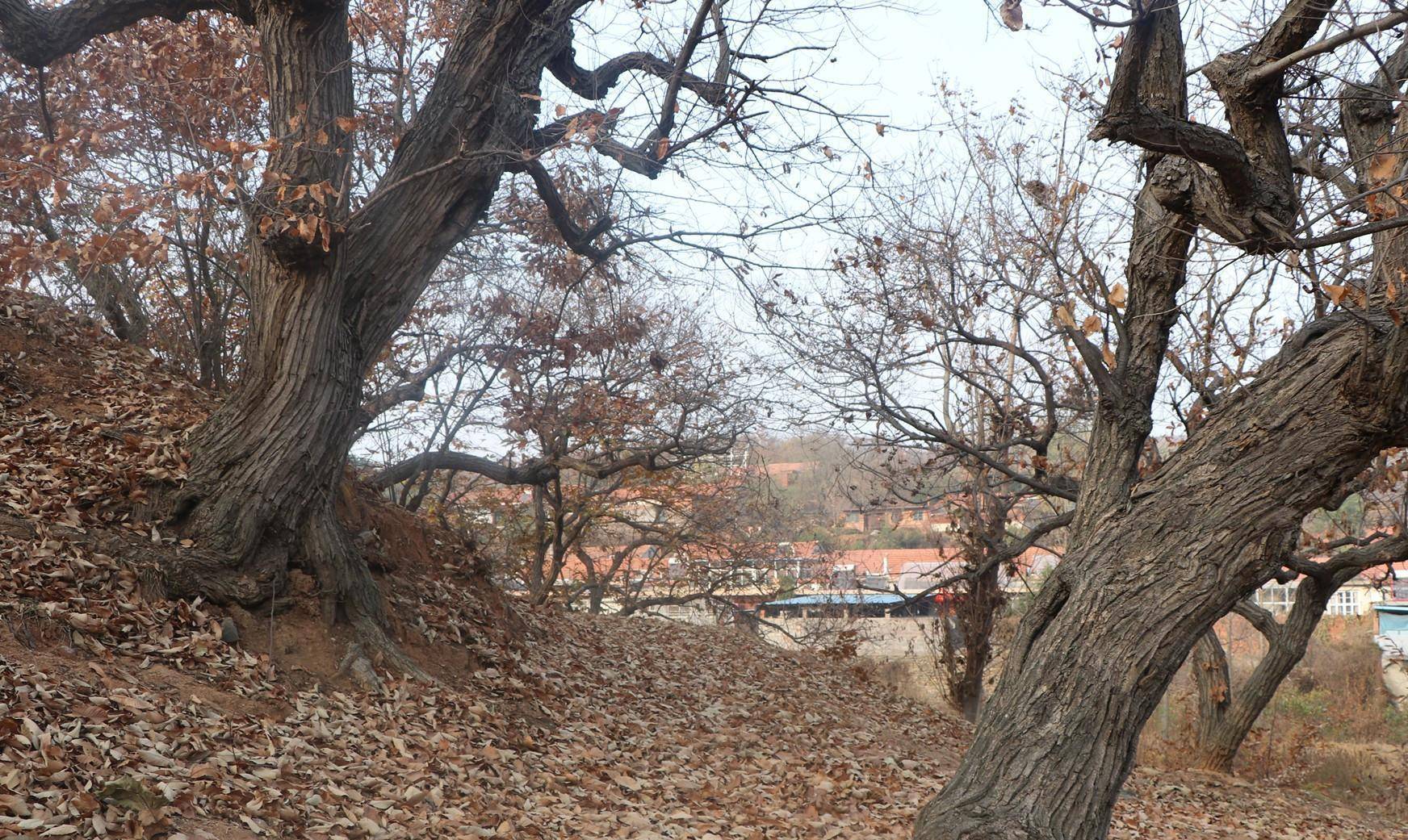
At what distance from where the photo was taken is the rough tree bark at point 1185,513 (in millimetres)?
3557

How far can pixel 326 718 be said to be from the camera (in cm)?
482

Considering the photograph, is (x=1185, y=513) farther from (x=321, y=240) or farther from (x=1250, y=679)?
(x=1250, y=679)

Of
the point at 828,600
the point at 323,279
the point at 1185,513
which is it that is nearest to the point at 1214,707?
the point at 828,600

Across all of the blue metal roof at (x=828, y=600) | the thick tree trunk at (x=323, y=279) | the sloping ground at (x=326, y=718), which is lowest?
the sloping ground at (x=326, y=718)

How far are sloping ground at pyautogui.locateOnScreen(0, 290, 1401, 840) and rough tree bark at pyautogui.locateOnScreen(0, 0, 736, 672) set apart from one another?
0.82 ft

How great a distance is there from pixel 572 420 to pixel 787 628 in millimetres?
7484

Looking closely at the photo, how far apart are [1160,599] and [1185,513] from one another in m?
0.36

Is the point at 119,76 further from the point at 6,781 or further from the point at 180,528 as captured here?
the point at 6,781

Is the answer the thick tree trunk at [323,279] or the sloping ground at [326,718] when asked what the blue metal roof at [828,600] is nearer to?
the sloping ground at [326,718]

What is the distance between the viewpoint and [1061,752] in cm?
366

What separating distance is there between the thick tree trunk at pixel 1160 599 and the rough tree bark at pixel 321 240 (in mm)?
3640

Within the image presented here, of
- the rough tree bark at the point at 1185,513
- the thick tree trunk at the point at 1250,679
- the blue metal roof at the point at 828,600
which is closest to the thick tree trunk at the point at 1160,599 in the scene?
the rough tree bark at the point at 1185,513

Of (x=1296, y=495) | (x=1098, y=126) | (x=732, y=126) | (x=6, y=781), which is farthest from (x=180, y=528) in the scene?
(x=1296, y=495)

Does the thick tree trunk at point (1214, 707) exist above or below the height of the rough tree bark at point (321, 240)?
below
